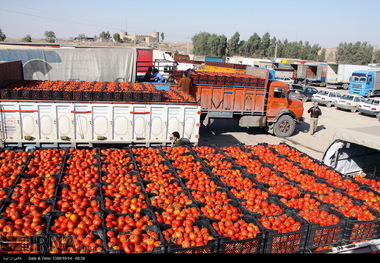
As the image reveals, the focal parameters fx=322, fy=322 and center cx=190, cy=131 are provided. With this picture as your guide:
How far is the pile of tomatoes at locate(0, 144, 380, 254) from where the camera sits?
15.8 ft

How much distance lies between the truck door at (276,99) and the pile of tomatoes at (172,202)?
292 inches

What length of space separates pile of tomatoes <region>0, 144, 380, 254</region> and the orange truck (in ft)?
21.6

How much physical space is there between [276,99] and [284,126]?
148cm

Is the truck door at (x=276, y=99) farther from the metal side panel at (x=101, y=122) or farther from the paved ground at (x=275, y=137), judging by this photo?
the metal side panel at (x=101, y=122)

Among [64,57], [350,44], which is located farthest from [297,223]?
[350,44]

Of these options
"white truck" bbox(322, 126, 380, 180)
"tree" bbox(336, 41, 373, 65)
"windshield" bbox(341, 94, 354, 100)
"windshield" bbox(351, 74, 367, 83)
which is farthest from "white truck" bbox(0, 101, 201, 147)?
"tree" bbox(336, 41, 373, 65)

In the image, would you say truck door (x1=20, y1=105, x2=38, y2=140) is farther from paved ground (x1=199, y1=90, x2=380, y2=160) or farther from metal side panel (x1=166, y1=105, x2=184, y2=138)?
paved ground (x1=199, y1=90, x2=380, y2=160)

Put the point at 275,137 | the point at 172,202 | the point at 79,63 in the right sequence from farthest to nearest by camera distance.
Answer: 1. the point at 79,63
2. the point at 275,137
3. the point at 172,202

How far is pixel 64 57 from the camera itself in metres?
19.1

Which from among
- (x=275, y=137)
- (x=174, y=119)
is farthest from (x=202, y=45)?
(x=174, y=119)

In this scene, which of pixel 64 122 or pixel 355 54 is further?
pixel 355 54

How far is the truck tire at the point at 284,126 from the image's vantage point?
1628cm

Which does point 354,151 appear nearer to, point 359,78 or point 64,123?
point 64,123

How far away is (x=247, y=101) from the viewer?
15602mm
